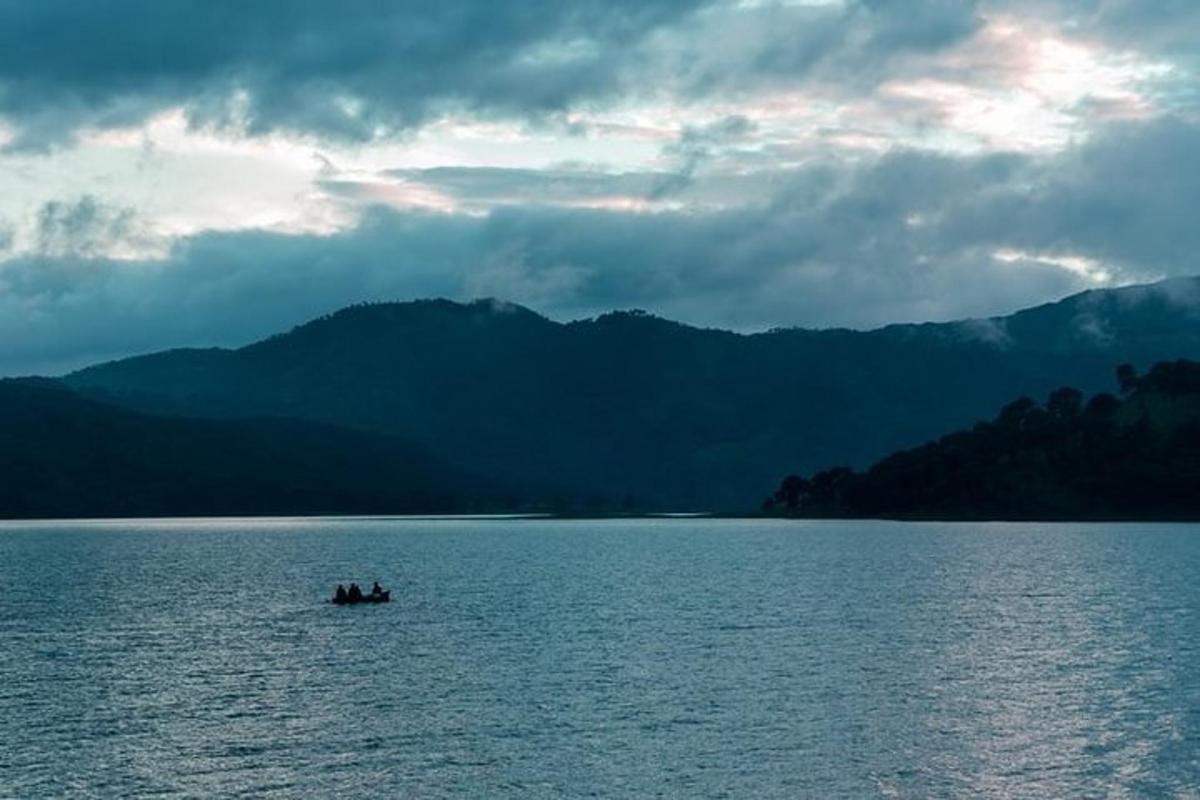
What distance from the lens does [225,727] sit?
82.7m

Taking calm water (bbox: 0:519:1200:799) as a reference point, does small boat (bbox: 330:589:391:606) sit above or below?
above

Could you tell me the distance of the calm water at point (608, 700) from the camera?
228ft

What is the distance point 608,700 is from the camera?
300ft

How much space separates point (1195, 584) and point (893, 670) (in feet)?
302

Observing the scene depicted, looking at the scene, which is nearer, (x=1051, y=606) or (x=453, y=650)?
(x=453, y=650)

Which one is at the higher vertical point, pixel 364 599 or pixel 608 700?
pixel 364 599

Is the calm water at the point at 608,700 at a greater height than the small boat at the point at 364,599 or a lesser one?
lesser

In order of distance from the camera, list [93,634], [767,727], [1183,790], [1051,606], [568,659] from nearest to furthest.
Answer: [1183,790], [767,727], [568,659], [93,634], [1051,606]

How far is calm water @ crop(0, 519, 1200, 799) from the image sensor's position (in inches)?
2741

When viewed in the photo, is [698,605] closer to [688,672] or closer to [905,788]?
[688,672]

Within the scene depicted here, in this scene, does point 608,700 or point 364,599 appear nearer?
point 608,700

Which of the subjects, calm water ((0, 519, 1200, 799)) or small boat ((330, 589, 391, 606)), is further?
small boat ((330, 589, 391, 606))

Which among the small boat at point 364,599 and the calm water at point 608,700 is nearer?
the calm water at point 608,700

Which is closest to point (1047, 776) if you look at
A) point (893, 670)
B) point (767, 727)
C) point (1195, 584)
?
point (767, 727)
